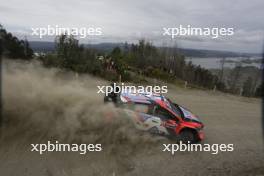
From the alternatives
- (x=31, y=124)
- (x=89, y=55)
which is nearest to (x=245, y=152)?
Answer: (x=31, y=124)

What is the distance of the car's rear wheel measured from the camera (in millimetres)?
9031

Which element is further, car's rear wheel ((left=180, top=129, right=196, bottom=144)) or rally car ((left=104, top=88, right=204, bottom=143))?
car's rear wheel ((left=180, top=129, right=196, bottom=144))

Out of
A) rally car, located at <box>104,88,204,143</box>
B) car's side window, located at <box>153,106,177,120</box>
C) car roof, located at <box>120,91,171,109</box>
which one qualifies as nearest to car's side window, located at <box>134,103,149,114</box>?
rally car, located at <box>104,88,204,143</box>

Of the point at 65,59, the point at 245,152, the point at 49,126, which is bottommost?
the point at 245,152

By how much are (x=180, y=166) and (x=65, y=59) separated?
1607cm

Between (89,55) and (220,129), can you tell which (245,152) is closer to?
(220,129)

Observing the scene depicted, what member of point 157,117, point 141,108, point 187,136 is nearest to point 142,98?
point 141,108

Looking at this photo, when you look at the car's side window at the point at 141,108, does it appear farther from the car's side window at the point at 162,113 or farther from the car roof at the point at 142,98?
the car's side window at the point at 162,113

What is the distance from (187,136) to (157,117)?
1.30 m

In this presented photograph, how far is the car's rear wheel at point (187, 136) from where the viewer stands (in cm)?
903

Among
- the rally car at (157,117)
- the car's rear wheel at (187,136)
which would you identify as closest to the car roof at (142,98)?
the rally car at (157,117)

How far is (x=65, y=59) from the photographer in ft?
71.4

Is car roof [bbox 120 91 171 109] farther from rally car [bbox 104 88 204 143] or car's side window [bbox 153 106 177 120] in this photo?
car's side window [bbox 153 106 177 120]

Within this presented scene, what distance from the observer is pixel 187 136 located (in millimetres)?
9094
